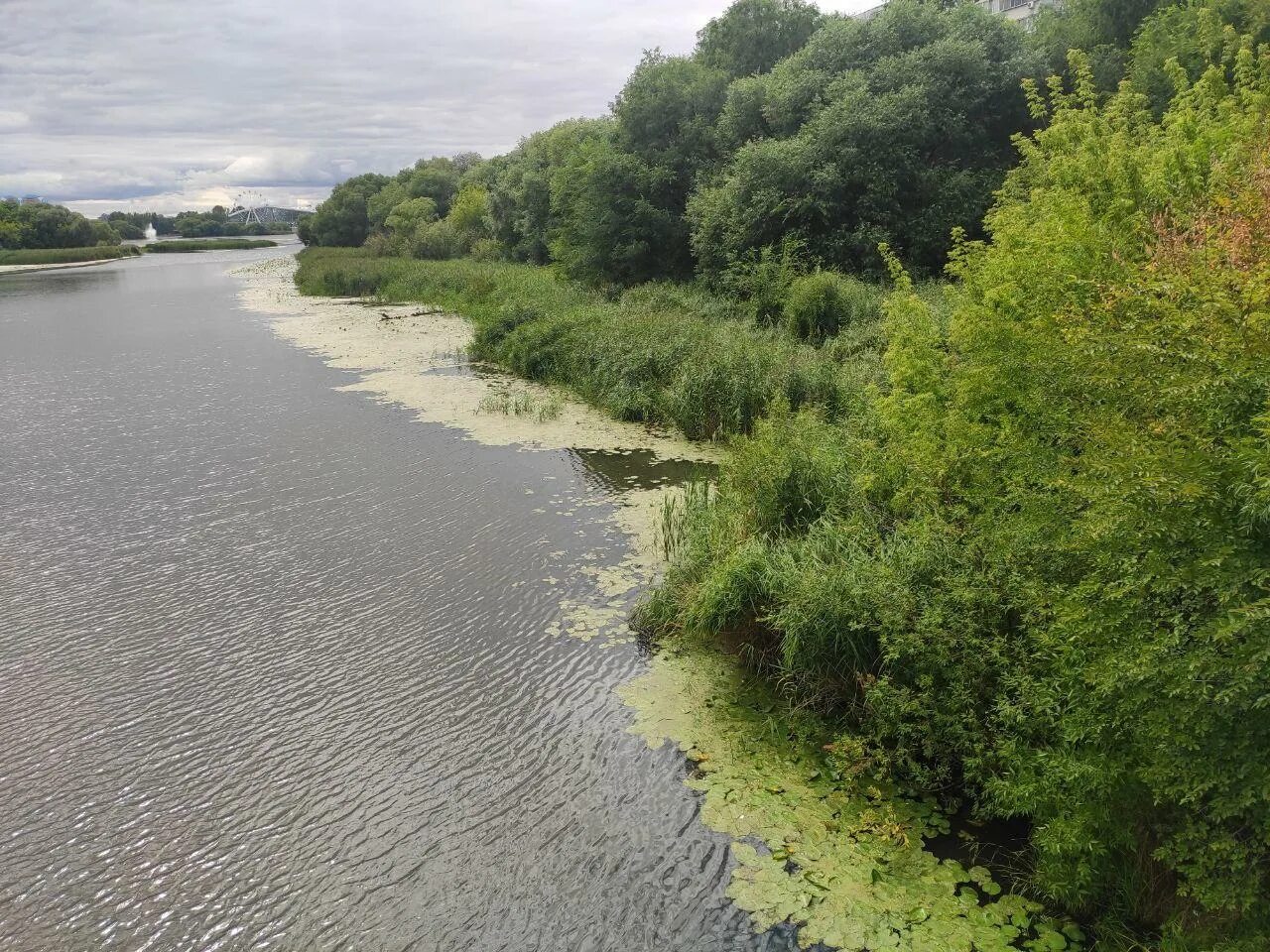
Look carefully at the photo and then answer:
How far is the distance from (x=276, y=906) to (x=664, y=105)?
30.2 metres

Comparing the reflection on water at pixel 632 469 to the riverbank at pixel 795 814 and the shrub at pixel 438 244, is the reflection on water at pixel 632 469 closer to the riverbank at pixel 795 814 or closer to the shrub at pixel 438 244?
the riverbank at pixel 795 814

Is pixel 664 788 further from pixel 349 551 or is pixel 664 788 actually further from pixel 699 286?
pixel 699 286

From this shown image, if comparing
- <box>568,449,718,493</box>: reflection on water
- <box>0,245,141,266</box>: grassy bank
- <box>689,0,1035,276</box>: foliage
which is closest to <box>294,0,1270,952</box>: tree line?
<box>568,449,718,493</box>: reflection on water

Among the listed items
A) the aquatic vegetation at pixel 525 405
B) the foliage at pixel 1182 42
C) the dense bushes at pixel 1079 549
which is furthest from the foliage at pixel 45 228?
the dense bushes at pixel 1079 549

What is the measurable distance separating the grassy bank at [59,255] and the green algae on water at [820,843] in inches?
3743

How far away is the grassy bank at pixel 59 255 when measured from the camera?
78.8m

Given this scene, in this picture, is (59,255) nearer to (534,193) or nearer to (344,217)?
(344,217)

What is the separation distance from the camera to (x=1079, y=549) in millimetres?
4570

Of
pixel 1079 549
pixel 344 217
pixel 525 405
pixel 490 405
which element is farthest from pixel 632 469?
pixel 344 217

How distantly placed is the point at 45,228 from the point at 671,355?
340 ft

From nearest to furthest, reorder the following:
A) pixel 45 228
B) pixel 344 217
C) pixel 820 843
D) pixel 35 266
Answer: pixel 820 843 → pixel 35 266 → pixel 344 217 → pixel 45 228

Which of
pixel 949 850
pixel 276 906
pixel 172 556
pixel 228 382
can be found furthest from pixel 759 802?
pixel 228 382

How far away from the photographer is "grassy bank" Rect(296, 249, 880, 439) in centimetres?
1407

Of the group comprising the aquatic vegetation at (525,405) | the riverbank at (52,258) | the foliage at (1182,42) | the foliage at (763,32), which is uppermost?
the foliage at (763,32)
